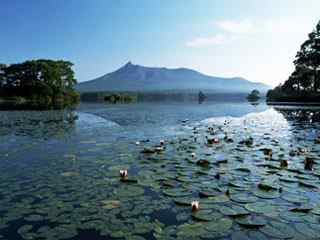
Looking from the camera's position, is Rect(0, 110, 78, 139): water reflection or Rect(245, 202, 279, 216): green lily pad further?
Rect(0, 110, 78, 139): water reflection

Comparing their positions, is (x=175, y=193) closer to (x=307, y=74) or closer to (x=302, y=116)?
(x=302, y=116)

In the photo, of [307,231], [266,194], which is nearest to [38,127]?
[266,194]

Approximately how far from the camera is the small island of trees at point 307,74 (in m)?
47.9

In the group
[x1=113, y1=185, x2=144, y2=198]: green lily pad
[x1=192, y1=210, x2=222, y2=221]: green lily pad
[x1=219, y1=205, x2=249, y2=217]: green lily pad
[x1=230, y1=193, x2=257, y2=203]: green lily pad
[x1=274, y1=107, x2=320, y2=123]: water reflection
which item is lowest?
[x1=113, y1=185, x2=144, y2=198]: green lily pad

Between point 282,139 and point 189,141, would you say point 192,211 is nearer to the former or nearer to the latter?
point 189,141

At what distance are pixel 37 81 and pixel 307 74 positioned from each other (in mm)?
52940

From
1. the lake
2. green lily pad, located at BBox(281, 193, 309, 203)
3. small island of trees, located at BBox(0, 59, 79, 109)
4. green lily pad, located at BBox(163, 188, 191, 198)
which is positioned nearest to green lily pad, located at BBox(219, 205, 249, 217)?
the lake

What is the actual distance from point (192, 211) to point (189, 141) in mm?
6874

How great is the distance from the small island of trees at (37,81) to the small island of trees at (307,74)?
144 ft

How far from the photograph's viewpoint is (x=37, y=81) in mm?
63719

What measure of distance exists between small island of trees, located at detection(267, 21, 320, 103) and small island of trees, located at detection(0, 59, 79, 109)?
43.8 metres

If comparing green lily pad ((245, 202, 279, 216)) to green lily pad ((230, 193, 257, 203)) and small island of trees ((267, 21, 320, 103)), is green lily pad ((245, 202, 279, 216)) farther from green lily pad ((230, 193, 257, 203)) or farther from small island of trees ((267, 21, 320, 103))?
small island of trees ((267, 21, 320, 103))

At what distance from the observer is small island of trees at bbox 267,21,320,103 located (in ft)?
157

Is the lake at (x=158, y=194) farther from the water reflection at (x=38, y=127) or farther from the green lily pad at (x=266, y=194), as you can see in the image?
the water reflection at (x=38, y=127)
